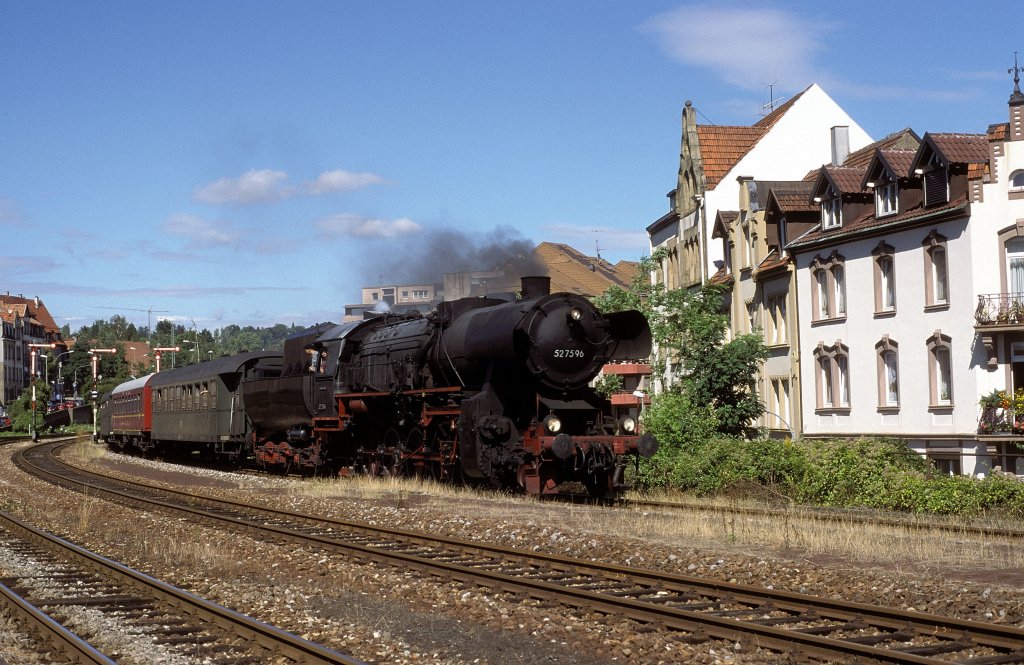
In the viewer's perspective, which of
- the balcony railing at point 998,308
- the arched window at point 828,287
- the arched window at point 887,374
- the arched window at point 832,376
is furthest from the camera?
the arched window at point 828,287

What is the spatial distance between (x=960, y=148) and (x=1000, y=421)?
7.51m

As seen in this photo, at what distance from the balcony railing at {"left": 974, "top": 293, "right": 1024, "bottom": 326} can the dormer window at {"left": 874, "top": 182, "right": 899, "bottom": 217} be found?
4.61 metres

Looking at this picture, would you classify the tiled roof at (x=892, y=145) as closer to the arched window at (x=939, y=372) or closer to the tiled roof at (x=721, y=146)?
the tiled roof at (x=721, y=146)

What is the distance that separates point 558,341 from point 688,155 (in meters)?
24.8

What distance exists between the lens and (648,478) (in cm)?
2562

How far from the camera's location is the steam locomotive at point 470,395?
20.7 metres

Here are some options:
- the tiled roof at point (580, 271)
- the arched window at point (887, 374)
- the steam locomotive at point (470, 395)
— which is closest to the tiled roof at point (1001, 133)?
the arched window at point (887, 374)

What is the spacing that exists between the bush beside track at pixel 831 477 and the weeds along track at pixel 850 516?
3.69ft

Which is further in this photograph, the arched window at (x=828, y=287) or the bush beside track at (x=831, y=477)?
the arched window at (x=828, y=287)

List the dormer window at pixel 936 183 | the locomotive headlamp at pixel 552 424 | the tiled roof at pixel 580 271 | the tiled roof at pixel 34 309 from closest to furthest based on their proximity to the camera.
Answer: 1. the locomotive headlamp at pixel 552 424
2. the dormer window at pixel 936 183
3. the tiled roof at pixel 580 271
4. the tiled roof at pixel 34 309

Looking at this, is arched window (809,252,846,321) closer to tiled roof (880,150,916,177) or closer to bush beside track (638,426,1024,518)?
tiled roof (880,150,916,177)

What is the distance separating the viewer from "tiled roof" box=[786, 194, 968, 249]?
2883 centimetres

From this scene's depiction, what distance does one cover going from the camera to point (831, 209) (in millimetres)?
34312

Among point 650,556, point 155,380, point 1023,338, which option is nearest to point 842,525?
point 650,556
